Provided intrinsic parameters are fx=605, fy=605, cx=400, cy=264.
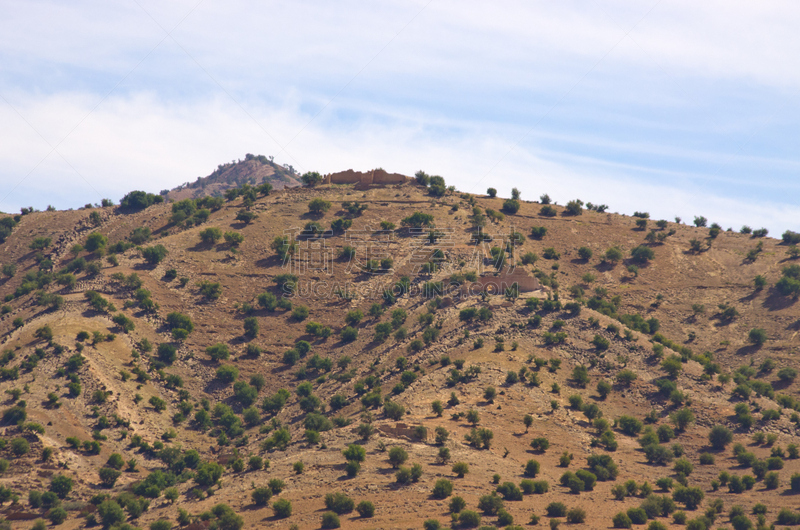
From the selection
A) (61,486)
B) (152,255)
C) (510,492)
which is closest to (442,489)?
(510,492)

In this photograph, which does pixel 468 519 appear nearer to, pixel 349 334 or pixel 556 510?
pixel 556 510

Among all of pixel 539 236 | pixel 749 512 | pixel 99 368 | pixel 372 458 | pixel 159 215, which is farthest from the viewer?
pixel 159 215

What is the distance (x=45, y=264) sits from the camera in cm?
7175

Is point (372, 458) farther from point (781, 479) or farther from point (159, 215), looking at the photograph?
point (159, 215)

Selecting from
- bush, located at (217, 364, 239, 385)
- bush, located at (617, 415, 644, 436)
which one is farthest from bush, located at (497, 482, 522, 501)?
bush, located at (217, 364, 239, 385)

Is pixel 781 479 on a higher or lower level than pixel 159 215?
lower

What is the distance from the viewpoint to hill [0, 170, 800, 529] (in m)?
34.2

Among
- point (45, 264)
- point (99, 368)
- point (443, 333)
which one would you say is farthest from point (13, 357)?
point (443, 333)

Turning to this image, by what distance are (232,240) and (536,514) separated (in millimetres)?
52365

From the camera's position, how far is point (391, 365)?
2021 inches

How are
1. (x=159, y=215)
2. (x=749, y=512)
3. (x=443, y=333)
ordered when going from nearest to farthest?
(x=749, y=512), (x=443, y=333), (x=159, y=215)

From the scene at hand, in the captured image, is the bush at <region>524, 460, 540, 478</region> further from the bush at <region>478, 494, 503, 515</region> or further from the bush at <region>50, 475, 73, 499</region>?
the bush at <region>50, 475, 73, 499</region>

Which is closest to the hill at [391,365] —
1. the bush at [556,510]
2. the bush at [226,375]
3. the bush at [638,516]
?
the bush at [226,375]

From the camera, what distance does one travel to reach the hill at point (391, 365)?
112ft
